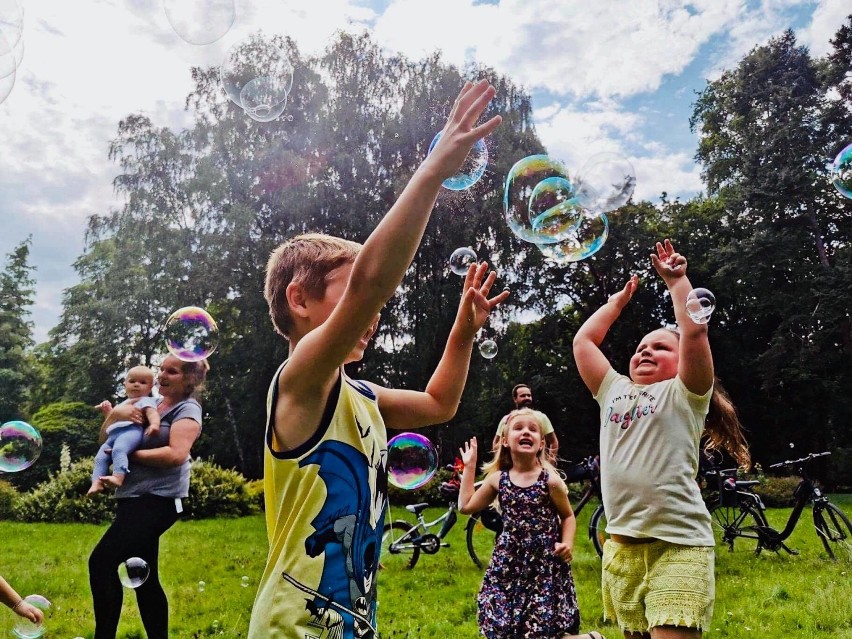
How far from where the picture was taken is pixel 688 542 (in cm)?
260

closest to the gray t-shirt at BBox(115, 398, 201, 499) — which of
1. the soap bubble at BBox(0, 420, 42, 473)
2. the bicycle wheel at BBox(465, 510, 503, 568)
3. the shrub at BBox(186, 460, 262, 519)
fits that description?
the soap bubble at BBox(0, 420, 42, 473)

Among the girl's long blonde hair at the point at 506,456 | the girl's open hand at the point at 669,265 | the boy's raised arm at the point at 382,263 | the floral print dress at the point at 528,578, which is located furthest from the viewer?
the girl's long blonde hair at the point at 506,456

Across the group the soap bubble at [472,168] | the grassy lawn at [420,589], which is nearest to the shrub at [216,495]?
the grassy lawn at [420,589]

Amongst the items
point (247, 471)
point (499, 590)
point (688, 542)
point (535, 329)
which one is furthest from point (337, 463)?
point (535, 329)

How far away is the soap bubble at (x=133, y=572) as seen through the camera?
146 inches

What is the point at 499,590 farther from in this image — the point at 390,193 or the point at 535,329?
the point at 535,329

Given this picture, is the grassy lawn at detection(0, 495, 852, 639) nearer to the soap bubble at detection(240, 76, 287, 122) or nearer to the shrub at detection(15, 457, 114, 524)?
the shrub at detection(15, 457, 114, 524)

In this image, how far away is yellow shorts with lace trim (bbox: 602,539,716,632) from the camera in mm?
2457

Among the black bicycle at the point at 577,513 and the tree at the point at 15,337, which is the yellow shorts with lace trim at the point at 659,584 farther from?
the tree at the point at 15,337

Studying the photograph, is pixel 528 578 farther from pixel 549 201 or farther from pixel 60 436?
pixel 60 436

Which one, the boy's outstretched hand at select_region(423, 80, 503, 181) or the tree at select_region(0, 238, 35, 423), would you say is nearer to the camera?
the boy's outstretched hand at select_region(423, 80, 503, 181)

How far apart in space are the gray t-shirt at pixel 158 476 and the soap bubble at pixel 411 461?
1.28 m

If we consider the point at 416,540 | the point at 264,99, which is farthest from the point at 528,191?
the point at 416,540

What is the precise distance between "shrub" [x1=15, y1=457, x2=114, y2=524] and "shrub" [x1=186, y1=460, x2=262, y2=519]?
1.42 m
